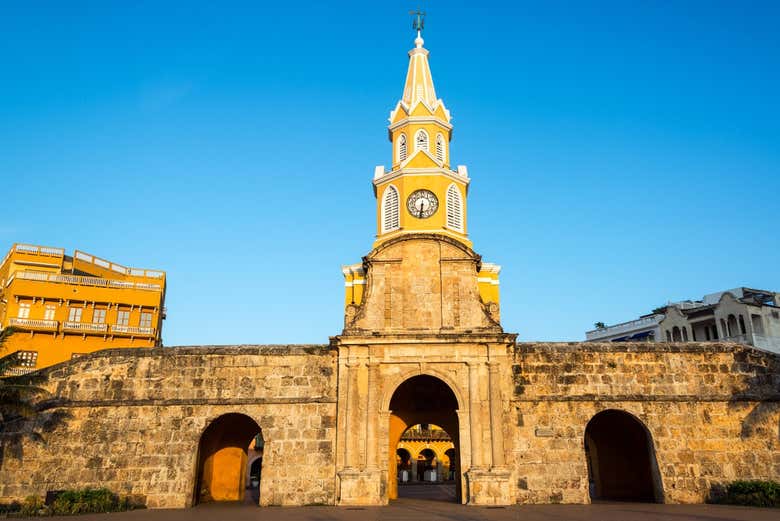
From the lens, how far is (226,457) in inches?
994

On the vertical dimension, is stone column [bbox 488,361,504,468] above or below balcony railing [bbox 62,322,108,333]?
below

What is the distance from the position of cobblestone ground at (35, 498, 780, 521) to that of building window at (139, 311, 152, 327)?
1122 inches

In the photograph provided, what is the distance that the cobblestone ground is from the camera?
16.3 m

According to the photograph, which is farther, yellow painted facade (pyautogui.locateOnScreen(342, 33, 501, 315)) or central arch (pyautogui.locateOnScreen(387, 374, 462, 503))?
yellow painted facade (pyautogui.locateOnScreen(342, 33, 501, 315))

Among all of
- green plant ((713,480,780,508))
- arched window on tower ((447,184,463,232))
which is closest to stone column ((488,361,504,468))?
green plant ((713,480,780,508))

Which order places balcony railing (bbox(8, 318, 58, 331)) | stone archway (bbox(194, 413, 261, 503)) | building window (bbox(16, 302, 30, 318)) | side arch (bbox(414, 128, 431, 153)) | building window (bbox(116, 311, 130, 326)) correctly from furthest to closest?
building window (bbox(116, 311, 130, 326))
building window (bbox(16, 302, 30, 318))
balcony railing (bbox(8, 318, 58, 331))
side arch (bbox(414, 128, 431, 153))
stone archway (bbox(194, 413, 261, 503))

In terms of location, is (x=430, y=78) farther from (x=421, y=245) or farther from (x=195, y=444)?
(x=195, y=444)

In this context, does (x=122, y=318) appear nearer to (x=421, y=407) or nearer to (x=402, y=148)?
(x=402, y=148)

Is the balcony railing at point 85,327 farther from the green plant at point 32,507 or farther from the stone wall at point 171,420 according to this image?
the green plant at point 32,507

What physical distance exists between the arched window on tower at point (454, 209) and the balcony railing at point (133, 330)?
26616 millimetres

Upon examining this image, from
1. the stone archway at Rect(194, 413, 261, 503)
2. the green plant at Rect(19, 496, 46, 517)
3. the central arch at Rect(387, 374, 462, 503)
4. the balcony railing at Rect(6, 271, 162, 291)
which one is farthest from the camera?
the balcony railing at Rect(6, 271, 162, 291)

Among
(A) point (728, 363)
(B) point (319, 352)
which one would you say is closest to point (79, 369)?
(B) point (319, 352)

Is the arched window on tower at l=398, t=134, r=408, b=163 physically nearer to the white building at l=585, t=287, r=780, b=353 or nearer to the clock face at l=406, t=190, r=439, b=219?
the clock face at l=406, t=190, r=439, b=219

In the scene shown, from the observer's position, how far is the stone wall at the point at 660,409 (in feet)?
67.2
